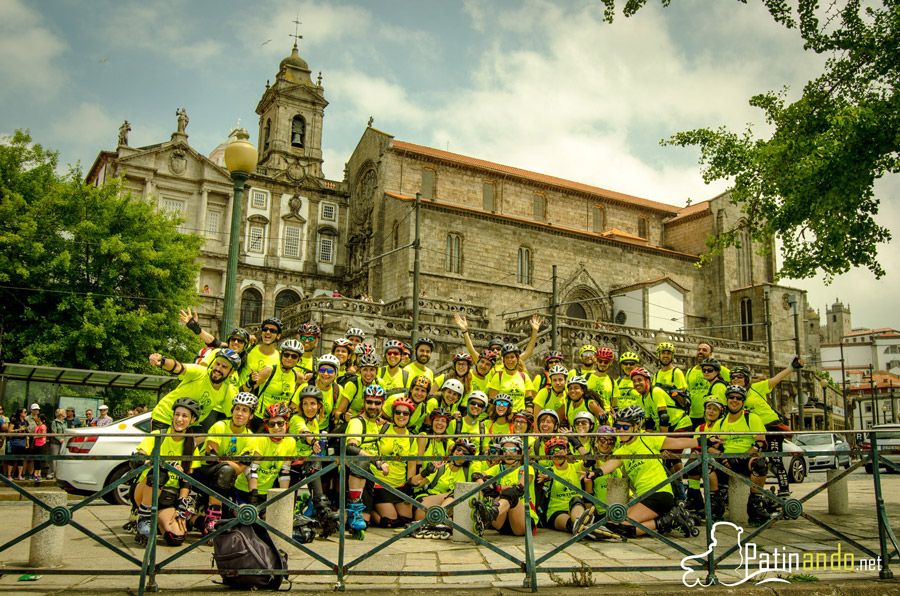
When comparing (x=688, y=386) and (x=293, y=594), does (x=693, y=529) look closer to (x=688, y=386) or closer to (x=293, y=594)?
(x=688, y=386)

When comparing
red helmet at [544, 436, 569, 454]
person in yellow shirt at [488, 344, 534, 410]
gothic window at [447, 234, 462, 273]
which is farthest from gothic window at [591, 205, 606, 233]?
red helmet at [544, 436, 569, 454]

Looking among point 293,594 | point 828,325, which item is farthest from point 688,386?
point 828,325

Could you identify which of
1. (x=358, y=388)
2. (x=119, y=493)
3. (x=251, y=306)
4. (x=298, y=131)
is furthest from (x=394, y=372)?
(x=298, y=131)

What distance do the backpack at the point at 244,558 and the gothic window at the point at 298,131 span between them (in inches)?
1795

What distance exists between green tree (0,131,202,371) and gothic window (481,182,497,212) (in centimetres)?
2016

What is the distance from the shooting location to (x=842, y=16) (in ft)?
39.8

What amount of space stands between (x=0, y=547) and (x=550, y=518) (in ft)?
17.9

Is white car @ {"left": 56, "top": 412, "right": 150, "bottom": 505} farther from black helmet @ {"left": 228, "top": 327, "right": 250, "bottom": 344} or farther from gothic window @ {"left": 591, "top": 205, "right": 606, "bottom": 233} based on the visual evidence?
gothic window @ {"left": 591, "top": 205, "right": 606, "bottom": 233}

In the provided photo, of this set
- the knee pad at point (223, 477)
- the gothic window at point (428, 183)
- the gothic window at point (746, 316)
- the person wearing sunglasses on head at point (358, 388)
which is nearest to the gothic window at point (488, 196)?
the gothic window at point (428, 183)

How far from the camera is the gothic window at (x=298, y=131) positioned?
48438 mm

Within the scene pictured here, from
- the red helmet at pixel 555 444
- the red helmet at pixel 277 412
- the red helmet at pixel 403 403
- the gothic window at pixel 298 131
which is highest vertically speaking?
the gothic window at pixel 298 131

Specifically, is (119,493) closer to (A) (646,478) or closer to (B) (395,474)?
(B) (395,474)

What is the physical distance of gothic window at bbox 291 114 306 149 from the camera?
4844 cm

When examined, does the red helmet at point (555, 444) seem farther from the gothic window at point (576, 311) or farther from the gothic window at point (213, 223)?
the gothic window at point (213, 223)
